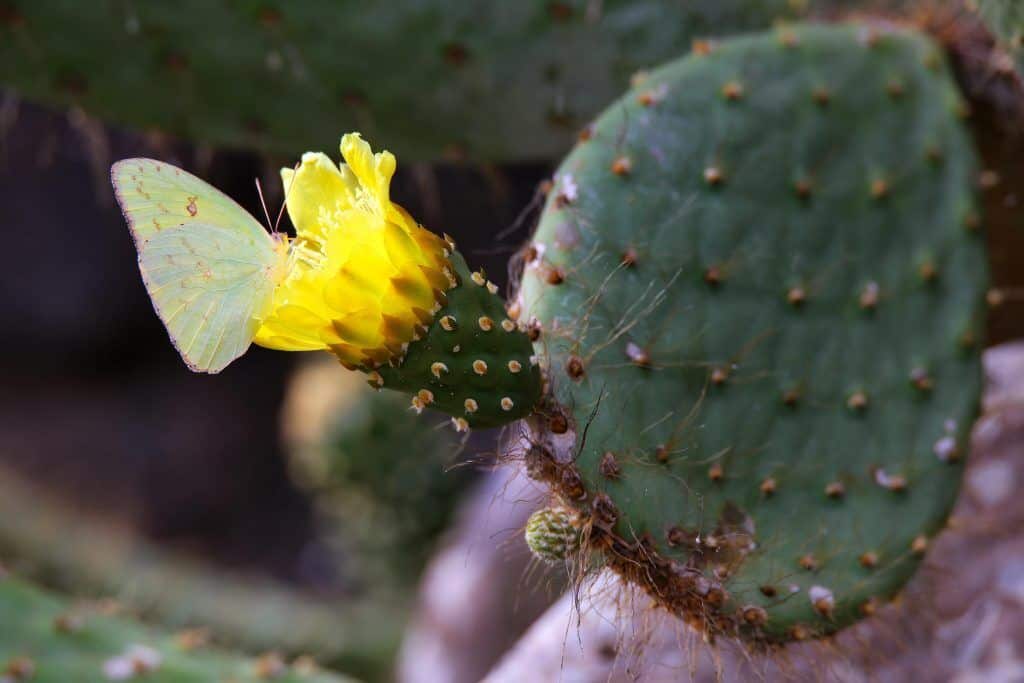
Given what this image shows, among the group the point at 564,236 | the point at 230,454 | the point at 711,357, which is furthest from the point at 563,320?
the point at 230,454

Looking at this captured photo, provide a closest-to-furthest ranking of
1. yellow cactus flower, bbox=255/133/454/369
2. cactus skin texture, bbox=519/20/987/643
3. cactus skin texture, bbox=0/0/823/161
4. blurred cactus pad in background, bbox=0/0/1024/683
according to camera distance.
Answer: yellow cactus flower, bbox=255/133/454/369
blurred cactus pad in background, bbox=0/0/1024/683
cactus skin texture, bbox=519/20/987/643
cactus skin texture, bbox=0/0/823/161

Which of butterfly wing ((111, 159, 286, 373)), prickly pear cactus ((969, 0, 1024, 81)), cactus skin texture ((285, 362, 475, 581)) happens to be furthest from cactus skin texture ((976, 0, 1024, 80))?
cactus skin texture ((285, 362, 475, 581))

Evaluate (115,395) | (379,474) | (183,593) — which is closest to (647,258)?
(379,474)

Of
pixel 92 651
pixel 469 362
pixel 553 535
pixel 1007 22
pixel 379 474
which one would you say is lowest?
pixel 379 474

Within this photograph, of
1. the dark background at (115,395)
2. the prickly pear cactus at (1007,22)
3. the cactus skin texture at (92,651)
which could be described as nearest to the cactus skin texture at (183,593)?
the cactus skin texture at (92,651)

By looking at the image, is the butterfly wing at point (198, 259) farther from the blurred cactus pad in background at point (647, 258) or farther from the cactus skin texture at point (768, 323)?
the cactus skin texture at point (768, 323)

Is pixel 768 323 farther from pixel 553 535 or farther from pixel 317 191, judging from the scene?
pixel 317 191

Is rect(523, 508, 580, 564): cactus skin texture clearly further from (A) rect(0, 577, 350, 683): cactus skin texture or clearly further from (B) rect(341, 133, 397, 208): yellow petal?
(A) rect(0, 577, 350, 683): cactus skin texture
